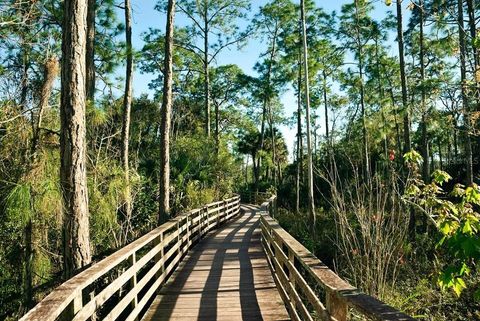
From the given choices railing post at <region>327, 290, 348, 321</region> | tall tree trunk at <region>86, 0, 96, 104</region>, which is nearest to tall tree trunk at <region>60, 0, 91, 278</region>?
railing post at <region>327, 290, 348, 321</region>

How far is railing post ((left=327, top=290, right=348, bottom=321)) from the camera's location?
8.88ft

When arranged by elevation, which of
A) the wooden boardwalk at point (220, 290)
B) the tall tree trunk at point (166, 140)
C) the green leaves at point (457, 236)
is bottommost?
→ the wooden boardwalk at point (220, 290)

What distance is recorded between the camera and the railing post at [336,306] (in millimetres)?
2707

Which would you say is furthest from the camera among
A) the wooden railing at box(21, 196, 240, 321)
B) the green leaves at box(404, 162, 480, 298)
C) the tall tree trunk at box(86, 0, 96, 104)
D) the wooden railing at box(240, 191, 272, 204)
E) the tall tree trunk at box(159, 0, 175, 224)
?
the wooden railing at box(240, 191, 272, 204)

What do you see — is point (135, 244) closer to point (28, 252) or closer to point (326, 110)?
point (28, 252)

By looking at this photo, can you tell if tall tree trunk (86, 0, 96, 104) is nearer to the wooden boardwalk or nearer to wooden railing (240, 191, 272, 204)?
the wooden boardwalk

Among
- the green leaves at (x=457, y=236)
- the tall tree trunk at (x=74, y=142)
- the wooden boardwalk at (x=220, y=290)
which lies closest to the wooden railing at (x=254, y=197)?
the wooden boardwalk at (x=220, y=290)

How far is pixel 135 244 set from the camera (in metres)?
5.12

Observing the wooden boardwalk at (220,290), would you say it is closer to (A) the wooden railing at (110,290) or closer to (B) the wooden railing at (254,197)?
(A) the wooden railing at (110,290)

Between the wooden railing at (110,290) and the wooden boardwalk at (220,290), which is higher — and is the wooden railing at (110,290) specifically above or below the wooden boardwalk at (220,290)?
above

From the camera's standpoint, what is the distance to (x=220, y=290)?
6531 mm

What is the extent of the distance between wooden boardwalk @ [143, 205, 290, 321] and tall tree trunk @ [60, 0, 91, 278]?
4.03 feet

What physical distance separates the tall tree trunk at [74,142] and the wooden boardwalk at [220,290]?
1.23 metres

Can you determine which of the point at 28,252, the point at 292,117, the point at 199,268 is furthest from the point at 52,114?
the point at 292,117
